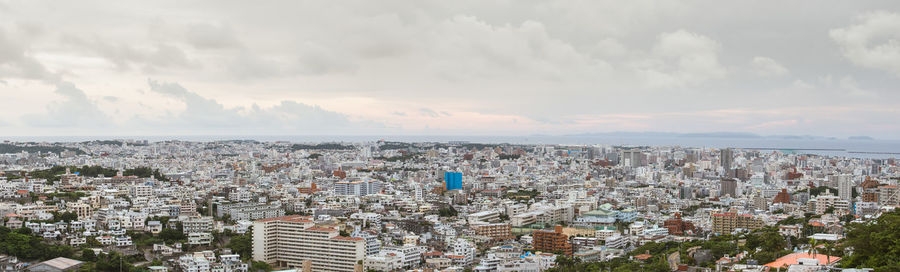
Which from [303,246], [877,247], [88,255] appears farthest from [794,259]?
[88,255]

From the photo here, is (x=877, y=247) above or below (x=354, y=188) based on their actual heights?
above

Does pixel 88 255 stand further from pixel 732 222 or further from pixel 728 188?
pixel 728 188

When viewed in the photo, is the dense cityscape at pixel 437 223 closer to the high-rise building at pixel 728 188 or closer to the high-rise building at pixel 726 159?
the high-rise building at pixel 728 188

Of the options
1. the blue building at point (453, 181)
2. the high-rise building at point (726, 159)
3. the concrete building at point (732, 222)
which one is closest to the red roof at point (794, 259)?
the concrete building at point (732, 222)

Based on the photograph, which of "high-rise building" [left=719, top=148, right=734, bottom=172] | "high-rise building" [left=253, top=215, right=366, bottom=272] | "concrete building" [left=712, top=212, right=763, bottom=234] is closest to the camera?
"high-rise building" [left=253, top=215, right=366, bottom=272]

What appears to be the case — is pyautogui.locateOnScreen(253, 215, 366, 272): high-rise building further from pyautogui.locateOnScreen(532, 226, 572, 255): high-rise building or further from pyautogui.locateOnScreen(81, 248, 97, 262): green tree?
pyautogui.locateOnScreen(532, 226, 572, 255): high-rise building

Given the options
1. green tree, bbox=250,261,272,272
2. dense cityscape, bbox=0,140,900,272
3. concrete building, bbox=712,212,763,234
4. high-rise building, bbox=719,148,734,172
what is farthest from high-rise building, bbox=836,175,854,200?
high-rise building, bbox=719,148,734,172

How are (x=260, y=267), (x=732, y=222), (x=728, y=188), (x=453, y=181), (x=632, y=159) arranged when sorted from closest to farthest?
(x=260, y=267), (x=732, y=222), (x=728, y=188), (x=453, y=181), (x=632, y=159)
